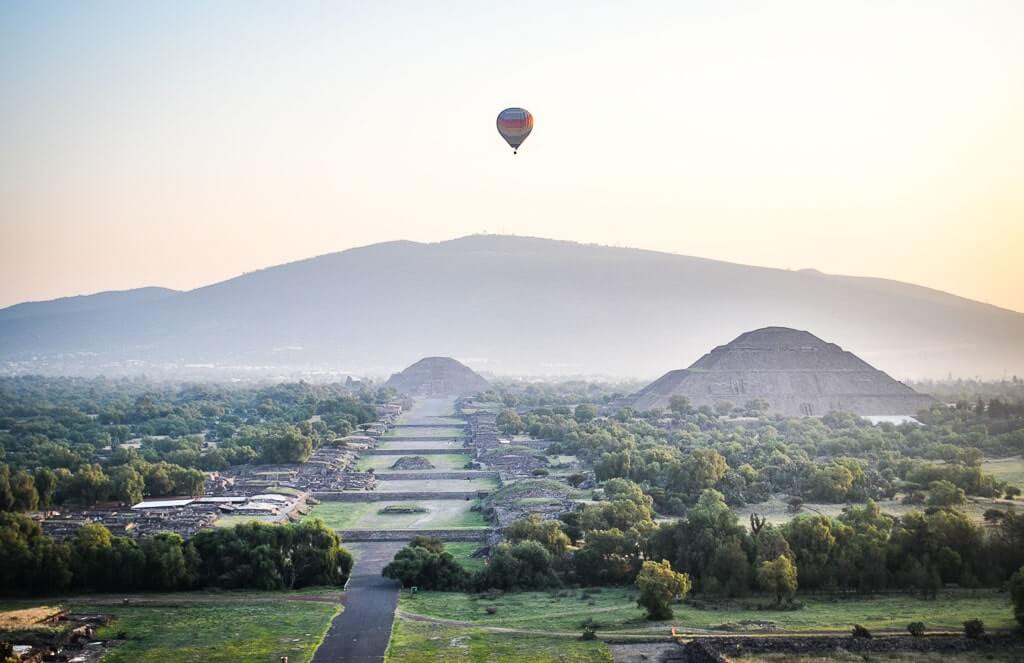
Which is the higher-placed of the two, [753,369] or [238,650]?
[753,369]

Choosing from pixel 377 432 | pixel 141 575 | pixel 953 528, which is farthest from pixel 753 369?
pixel 141 575

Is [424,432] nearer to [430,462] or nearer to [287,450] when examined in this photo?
[430,462]

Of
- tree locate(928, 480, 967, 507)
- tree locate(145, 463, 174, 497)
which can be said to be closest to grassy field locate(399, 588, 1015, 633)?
tree locate(928, 480, 967, 507)

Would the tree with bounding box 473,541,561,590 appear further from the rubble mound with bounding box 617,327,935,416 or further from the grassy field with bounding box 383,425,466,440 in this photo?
the rubble mound with bounding box 617,327,935,416

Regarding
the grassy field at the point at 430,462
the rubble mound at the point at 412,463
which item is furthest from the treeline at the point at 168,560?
the rubble mound at the point at 412,463

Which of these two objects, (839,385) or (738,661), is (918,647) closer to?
(738,661)

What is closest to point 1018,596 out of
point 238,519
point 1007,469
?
point 238,519
